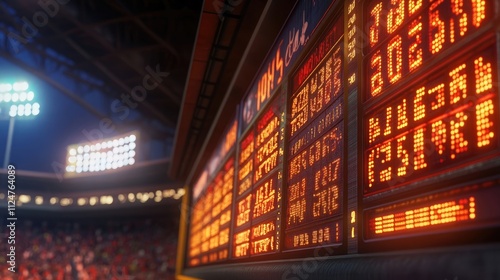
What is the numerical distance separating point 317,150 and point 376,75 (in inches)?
52.0

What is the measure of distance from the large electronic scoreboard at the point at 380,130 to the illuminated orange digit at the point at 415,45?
0.03ft

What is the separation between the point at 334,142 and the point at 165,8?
14153 millimetres

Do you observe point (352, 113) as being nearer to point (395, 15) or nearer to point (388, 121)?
point (388, 121)

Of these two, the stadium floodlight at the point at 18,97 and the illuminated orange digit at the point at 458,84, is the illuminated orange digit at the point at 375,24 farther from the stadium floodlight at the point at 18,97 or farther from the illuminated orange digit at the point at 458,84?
the stadium floodlight at the point at 18,97

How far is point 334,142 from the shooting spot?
470 centimetres

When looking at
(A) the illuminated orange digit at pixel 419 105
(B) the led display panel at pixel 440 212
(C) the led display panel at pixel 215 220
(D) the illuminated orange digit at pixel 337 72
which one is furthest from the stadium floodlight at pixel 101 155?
(A) the illuminated orange digit at pixel 419 105

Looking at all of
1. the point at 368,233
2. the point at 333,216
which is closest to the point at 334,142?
the point at 333,216

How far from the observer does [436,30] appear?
3.19 meters

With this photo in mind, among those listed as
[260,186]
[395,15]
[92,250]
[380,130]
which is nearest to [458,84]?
[380,130]

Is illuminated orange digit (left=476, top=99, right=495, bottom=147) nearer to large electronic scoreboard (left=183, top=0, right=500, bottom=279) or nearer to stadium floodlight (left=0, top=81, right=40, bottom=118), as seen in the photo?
large electronic scoreboard (left=183, top=0, right=500, bottom=279)

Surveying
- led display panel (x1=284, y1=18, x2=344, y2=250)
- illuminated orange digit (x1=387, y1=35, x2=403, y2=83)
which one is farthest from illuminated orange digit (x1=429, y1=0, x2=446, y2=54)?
led display panel (x1=284, y1=18, x2=344, y2=250)

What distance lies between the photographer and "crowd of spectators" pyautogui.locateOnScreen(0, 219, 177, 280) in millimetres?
27844

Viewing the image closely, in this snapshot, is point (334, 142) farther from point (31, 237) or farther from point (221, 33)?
point (31, 237)

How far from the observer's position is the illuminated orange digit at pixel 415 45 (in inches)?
133
